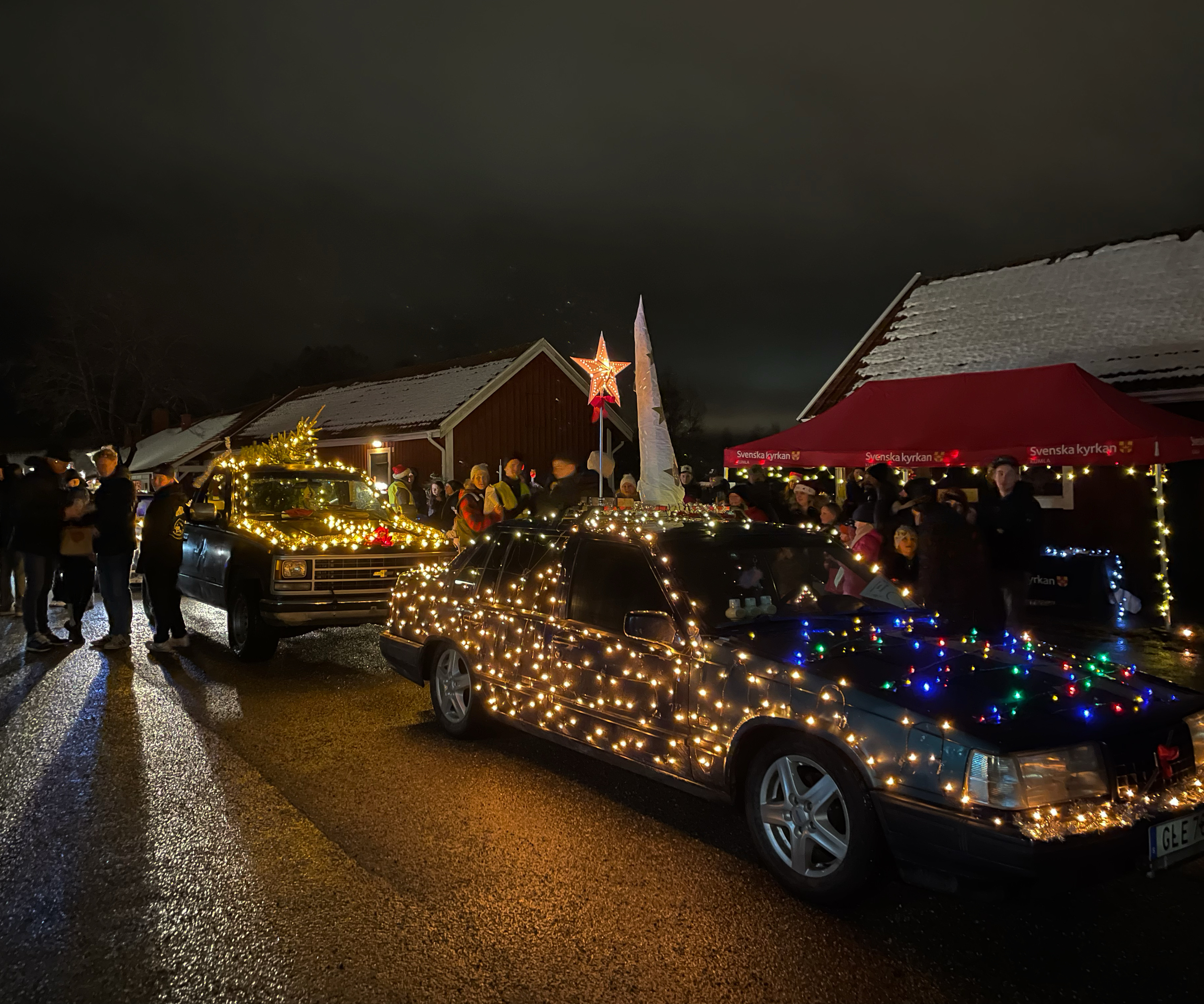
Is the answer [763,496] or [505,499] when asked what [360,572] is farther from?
[763,496]

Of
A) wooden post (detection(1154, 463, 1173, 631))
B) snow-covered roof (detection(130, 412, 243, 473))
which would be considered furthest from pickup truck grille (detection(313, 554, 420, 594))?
snow-covered roof (detection(130, 412, 243, 473))

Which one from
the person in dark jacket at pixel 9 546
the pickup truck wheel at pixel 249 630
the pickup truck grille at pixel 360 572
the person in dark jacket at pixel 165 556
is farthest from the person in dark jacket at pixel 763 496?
the person in dark jacket at pixel 9 546

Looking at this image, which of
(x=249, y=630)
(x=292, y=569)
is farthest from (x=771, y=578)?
(x=249, y=630)

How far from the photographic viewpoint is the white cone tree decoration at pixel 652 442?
30.1 ft

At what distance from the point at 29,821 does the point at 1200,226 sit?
55.0 ft

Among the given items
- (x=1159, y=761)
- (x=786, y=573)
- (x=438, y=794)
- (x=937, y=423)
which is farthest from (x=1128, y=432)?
(x=438, y=794)

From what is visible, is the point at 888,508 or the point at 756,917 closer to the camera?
the point at 756,917

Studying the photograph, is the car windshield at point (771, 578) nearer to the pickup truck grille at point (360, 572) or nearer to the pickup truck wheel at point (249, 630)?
the pickup truck grille at point (360, 572)

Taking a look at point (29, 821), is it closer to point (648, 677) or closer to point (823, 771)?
point (648, 677)

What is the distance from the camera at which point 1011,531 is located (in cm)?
714

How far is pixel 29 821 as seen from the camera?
15.1ft

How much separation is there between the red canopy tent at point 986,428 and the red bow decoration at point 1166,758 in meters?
5.60

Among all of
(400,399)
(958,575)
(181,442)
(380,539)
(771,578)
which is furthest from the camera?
(181,442)

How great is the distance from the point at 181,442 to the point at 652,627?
143ft
